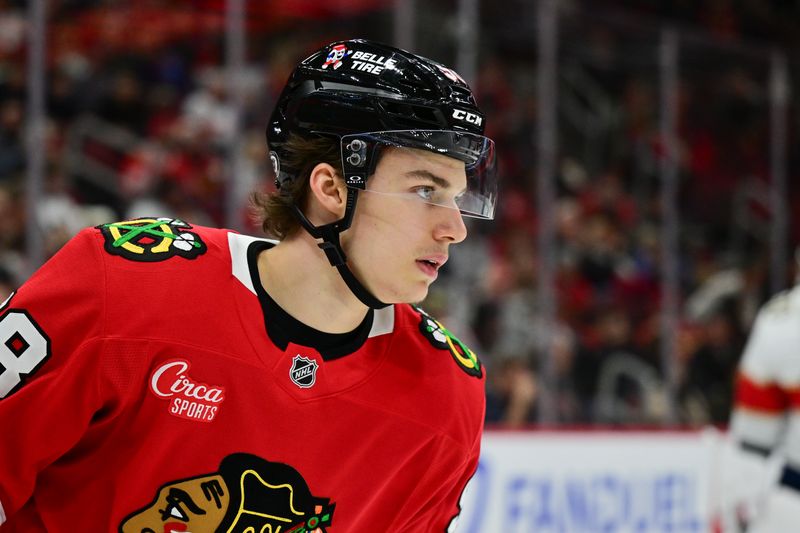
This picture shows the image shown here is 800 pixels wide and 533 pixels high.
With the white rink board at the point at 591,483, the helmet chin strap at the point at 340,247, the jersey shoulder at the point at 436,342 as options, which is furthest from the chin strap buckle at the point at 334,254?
the white rink board at the point at 591,483

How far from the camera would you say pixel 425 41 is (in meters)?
5.14

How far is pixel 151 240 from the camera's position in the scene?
175 cm

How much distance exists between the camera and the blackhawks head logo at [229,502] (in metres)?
1.70

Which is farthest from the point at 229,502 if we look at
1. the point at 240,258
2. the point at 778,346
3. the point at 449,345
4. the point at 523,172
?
the point at 523,172

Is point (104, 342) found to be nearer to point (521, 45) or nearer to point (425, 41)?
point (425, 41)

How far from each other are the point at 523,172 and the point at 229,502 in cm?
407

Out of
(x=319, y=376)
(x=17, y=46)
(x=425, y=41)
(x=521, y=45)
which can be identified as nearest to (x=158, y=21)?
(x=17, y=46)

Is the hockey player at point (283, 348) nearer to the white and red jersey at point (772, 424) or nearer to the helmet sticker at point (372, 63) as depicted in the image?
the helmet sticker at point (372, 63)

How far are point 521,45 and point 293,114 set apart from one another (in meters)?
3.92

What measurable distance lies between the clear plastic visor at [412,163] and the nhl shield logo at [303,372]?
282mm

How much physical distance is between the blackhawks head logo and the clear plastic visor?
462 millimetres

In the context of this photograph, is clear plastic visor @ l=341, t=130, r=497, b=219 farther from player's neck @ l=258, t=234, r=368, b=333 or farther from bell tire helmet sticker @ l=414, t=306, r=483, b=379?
bell tire helmet sticker @ l=414, t=306, r=483, b=379

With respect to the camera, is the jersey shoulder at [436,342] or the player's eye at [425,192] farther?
the jersey shoulder at [436,342]

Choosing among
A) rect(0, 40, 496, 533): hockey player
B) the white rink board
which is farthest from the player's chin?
the white rink board
